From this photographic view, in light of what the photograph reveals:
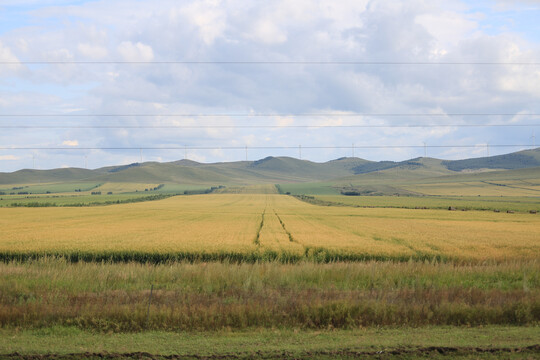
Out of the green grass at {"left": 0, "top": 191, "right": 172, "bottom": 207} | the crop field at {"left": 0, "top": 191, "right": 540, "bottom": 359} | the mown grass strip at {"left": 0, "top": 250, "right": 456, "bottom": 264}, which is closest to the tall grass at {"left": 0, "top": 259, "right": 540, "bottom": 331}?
the crop field at {"left": 0, "top": 191, "right": 540, "bottom": 359}

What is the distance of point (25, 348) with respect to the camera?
32.9 feet

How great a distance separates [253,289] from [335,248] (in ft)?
38.7

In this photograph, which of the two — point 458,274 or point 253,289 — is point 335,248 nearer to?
point 458,274

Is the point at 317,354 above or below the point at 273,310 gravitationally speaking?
below

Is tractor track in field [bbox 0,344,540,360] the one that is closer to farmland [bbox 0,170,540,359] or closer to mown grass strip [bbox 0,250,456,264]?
farmland [bbox 0,170,540,359]

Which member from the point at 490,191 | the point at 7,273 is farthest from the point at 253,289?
the point at 490,191

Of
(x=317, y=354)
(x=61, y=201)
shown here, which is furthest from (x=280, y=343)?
(x=61, y=201)

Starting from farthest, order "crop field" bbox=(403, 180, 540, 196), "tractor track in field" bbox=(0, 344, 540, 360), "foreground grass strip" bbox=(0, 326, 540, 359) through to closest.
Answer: "crop field" bbox=(403, 180, 540, 196)
"foreground grass strip" bbox=(0, 326, 540, 359)
"tractor track in field" bbox=(0, 344, 540, 360)

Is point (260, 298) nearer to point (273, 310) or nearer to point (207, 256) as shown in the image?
point (273, 310)

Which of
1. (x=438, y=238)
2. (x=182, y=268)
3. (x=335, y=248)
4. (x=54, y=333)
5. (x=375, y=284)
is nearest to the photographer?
(x=54, y=333)

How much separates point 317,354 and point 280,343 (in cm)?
113

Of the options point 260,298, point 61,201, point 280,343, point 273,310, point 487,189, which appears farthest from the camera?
point 487,189

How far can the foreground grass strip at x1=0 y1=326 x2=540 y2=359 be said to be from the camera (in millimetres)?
9719

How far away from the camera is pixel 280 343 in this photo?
10.5 meters
